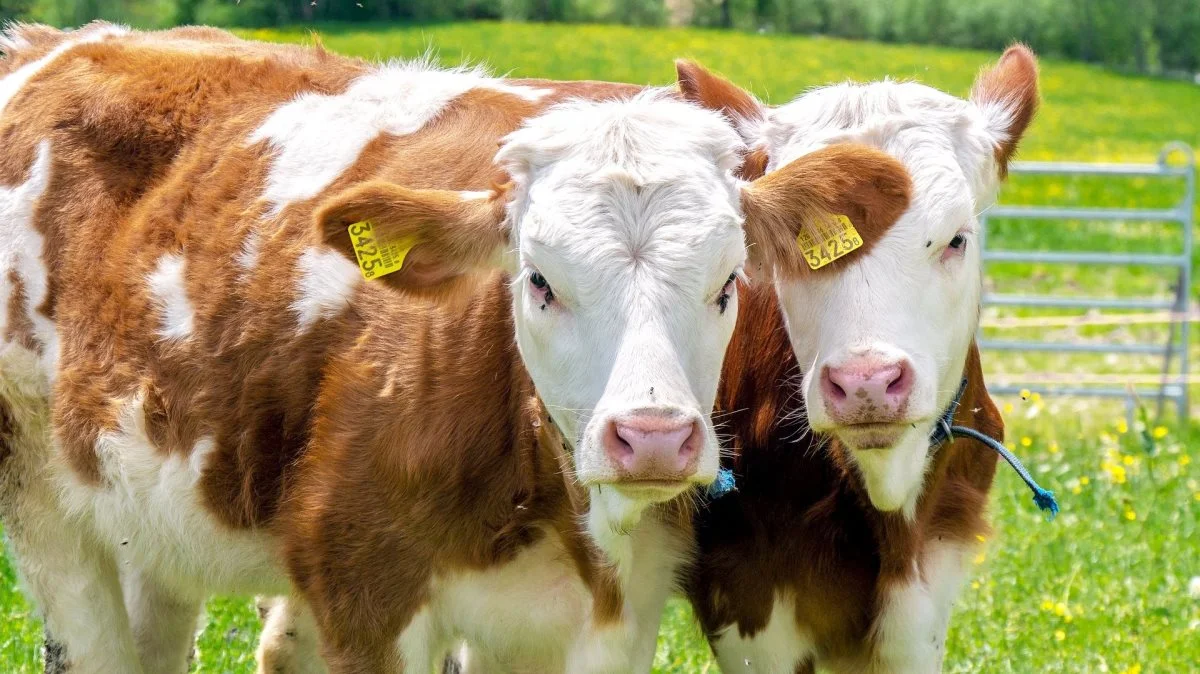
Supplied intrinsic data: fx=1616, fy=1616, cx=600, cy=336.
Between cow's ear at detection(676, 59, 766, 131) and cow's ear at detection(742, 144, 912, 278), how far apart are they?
619 millimetres

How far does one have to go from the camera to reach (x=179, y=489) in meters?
5.01

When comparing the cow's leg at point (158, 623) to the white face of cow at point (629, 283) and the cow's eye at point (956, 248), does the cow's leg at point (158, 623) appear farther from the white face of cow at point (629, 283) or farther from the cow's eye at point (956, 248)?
the cow's eye at point (956, 248)

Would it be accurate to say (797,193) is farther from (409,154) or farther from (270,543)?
(270,543)

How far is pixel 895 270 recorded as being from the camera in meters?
4.20

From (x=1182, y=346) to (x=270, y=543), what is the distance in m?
9.16

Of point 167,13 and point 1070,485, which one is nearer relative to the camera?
point 1070,485

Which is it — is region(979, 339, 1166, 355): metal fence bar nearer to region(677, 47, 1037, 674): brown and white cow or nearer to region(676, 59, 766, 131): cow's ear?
region(677, 47, 1037, 674): brown and white cow

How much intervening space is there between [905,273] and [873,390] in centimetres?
40

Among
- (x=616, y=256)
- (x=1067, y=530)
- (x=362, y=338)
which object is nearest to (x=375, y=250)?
(x=362, y=338)

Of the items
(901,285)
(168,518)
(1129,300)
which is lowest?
(1129,300)

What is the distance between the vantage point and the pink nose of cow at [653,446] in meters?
3.47

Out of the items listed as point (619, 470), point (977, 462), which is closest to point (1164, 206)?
point (977, 462)

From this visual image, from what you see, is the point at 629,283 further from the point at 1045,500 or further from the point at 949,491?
the point at 1045,500

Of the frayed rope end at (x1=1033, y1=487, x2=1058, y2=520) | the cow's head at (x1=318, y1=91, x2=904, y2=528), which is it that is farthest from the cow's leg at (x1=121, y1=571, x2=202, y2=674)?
the frayed rope end at (x1=1033, y1=487, x2=1058, y2=520)
